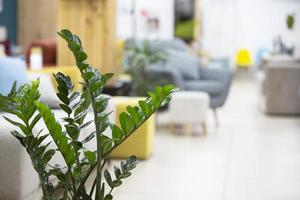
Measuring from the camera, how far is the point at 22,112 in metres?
2.71

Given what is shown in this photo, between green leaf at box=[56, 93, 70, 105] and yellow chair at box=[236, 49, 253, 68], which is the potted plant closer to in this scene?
green leaf at box=[56, 93, 70, 105]

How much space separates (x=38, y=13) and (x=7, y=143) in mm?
7748

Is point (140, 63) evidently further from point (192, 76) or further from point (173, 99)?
point (192, 76)

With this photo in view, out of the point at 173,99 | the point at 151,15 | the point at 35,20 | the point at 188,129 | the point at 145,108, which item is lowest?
the point at 188,129

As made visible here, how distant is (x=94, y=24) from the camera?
21.5 feet

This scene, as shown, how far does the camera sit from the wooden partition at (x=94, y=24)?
21.4ft

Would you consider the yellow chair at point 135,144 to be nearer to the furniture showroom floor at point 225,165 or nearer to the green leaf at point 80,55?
the furniture showroom floor at point 225,165

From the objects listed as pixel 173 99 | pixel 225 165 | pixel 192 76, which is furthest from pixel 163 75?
pixel 225 165

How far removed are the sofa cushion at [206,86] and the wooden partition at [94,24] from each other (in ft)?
3.89

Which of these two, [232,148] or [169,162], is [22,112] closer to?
[169,162]

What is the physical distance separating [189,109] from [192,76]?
1053 mm

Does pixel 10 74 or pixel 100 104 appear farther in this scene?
pixel 10 74

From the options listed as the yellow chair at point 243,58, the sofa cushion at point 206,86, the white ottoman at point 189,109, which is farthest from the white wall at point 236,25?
the white ottoman at point 189,109

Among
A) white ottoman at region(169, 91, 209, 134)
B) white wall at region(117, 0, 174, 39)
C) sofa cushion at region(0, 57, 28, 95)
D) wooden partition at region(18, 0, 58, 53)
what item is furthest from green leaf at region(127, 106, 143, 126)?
white wall at region(117, 0, 174, 39)
